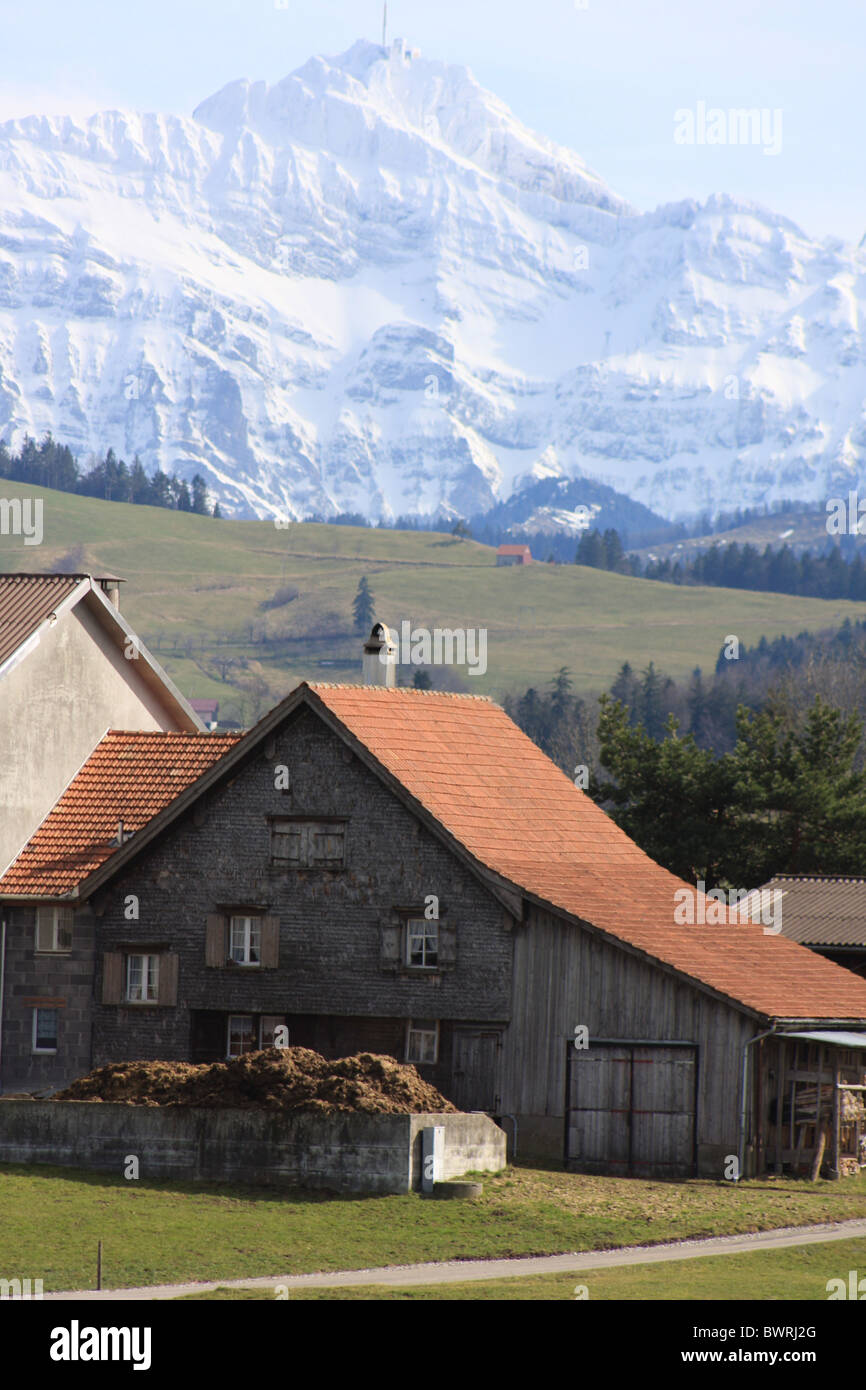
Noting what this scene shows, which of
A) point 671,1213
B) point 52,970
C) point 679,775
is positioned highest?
point 679,775

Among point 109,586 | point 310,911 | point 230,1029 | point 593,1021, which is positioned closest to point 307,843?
point 310,911

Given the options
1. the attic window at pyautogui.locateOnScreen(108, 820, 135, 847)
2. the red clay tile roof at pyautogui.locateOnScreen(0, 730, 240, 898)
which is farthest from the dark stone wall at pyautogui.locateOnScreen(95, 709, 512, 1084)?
the attic window at pyautogui.locateOnScreen(108, 820, 135, 847)

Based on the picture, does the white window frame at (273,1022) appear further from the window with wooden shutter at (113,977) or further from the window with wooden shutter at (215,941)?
the window with wooden shutter at (113,977)

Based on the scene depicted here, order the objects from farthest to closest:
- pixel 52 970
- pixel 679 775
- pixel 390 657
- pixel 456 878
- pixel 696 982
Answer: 1. pixel 679 775
2. pixel 390 657
3. pixel 52 970
4. pixel 456 878
5. pixel 696 982

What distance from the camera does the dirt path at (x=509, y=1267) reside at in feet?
88.1

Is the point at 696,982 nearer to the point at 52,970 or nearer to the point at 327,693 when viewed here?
the point at 327,693

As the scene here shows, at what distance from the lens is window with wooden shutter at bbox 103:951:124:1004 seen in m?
46.7

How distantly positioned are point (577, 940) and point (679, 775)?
3115 cm

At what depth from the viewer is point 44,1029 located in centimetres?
4788

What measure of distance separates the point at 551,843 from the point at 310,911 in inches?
229

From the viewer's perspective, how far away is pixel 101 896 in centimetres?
4709
